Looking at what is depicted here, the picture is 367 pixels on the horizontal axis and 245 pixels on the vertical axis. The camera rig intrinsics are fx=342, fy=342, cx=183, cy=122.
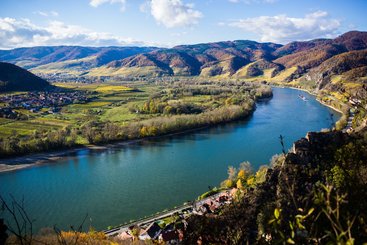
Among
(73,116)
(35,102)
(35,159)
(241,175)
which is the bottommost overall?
(35,159)

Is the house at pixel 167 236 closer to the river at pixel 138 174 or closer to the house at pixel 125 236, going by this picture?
the house at pixel 125 236


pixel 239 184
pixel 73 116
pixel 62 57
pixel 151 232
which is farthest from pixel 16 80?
pixel 62 57

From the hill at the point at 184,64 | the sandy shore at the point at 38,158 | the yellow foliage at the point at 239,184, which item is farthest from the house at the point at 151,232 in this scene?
the hill at the point at 184,64

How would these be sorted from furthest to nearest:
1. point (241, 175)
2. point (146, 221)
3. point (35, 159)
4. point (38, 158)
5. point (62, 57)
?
1. point (62, 57)
2. point (38, 158)
3. point (35, 159)
4. point (241, 175)
5. point (146, 221)

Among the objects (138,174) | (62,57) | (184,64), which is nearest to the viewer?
(138,174)

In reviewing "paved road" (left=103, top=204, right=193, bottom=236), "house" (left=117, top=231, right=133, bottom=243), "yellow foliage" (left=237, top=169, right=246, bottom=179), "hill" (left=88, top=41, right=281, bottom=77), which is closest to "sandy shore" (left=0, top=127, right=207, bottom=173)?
"paved road" (left=103, top=204, right=193, bottom=236)

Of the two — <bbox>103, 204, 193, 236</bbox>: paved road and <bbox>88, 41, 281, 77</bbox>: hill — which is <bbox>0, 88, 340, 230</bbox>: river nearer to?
<bbox>103, 204, 193, 236</bbox>: paved road

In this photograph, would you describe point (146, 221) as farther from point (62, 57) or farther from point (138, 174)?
point (62, 57)

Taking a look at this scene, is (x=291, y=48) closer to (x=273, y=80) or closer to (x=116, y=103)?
(x=273, y=80)
